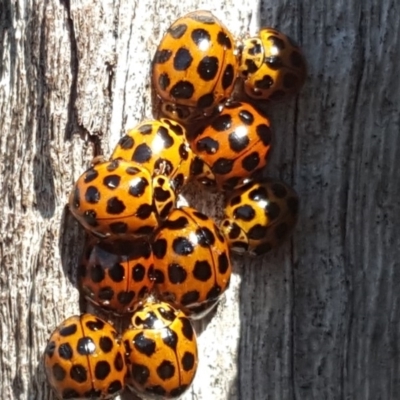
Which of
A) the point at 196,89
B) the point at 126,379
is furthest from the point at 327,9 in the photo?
the point at 126,379

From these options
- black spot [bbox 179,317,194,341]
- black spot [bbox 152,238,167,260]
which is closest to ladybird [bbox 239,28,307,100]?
black spot [bbox 152,238,167,260]

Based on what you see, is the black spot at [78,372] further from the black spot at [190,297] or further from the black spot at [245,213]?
the black spot at [245,213]

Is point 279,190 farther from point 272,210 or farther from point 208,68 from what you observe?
point 208,68

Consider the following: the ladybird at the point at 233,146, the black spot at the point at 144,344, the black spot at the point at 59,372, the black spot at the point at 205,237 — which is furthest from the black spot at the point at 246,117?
the black spot at the point at 59,372

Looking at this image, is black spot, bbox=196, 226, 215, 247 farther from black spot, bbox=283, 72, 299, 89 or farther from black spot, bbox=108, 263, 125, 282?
black spot, bbox=283, 72, 299, 89

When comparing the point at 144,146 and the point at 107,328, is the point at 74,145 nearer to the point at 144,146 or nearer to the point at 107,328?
the point at 144,146
